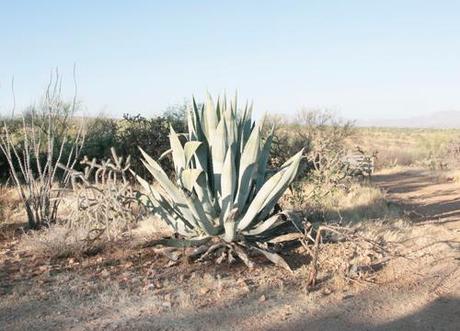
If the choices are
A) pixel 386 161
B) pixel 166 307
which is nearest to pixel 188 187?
pixel 166 307

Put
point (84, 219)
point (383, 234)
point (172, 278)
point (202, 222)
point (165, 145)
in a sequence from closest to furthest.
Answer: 1. point (172, 278)
2. point (202, 222)
3. point (84, 219)
4. point (383, 234)
5. point (165, 145)

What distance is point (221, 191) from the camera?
5871 millimetres

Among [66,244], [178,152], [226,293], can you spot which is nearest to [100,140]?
[66,244]

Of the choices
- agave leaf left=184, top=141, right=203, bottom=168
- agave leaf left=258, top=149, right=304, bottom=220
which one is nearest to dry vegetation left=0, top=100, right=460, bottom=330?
agave leaf left=258, top=149, right=304, bottom=220

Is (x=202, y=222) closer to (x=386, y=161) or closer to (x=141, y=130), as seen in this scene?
(x=141, y=130)

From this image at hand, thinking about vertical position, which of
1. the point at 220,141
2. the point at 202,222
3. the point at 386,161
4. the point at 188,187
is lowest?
the point at 386,161

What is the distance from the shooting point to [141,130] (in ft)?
46.7

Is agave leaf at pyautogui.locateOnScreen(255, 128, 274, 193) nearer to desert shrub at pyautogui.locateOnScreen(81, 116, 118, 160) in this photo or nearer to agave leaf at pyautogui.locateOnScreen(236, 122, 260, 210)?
agave leaf at pyautogui.locateOnScreen(236, 122, 260, 210)

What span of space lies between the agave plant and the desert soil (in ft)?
1.01

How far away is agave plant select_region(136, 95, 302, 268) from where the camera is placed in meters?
5.70

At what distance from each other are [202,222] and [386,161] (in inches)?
941

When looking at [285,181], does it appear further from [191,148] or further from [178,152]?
[178,152]

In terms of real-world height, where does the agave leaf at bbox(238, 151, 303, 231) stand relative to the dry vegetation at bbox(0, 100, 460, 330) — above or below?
above

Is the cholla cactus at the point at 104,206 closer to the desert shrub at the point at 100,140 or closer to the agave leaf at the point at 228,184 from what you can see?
the agave leaf at the point at 228,184
